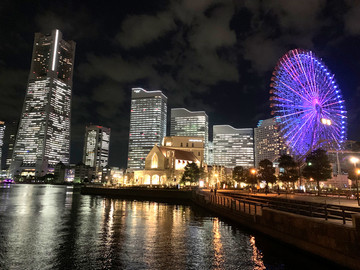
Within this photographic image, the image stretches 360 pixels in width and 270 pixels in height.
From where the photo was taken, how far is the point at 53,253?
19.8 meters

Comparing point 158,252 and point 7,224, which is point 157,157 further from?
point 158,252

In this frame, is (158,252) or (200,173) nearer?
(158,252)

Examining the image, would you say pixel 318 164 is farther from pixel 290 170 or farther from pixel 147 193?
pixel 147 193

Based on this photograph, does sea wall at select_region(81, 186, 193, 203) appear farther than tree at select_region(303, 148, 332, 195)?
Yes

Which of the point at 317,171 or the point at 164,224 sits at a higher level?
the point at 317,171

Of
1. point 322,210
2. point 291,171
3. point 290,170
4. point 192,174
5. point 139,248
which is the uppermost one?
point 290,170

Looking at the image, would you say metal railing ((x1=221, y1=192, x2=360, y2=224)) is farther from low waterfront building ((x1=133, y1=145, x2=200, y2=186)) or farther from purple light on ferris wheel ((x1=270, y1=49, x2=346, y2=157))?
low waterfront building ((x1=133, y1=145, x2=200, y2=186))

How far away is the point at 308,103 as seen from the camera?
62.3 m

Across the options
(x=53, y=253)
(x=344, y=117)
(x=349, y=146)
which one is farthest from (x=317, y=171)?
(x=349, y=146)

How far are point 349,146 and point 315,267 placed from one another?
139 metres

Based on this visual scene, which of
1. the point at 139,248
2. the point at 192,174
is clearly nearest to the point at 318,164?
the point at 192,174

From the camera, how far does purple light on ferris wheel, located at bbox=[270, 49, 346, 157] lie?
6228 cm

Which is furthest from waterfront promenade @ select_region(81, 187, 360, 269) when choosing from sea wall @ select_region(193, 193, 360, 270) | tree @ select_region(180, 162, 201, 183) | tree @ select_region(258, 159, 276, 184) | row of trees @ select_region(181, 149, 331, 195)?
tree @ select_region(180, 162, 201, 183)

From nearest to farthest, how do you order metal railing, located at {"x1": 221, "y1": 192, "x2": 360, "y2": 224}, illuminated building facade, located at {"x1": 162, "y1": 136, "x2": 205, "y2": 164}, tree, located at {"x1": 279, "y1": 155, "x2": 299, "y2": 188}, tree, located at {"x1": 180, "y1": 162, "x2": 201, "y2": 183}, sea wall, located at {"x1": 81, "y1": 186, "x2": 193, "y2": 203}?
metal railing, located at {"x1": 221, "y1": 192, "x2": 360, "y2": 224} < sea wall, located at {"x1": 81, "y1": 186, "x2": 193, "y2": 203} < tree, located at {"x1": 279, "y1": 155, "x2": 299, "y2": 188} < tree, located at {"x1": 180, "y1": 162, "x2": 201, "y2": 183} < illuminated building facade, located at {"x1": 162, "y1": 136, "x2": 205, "y2": 164}
